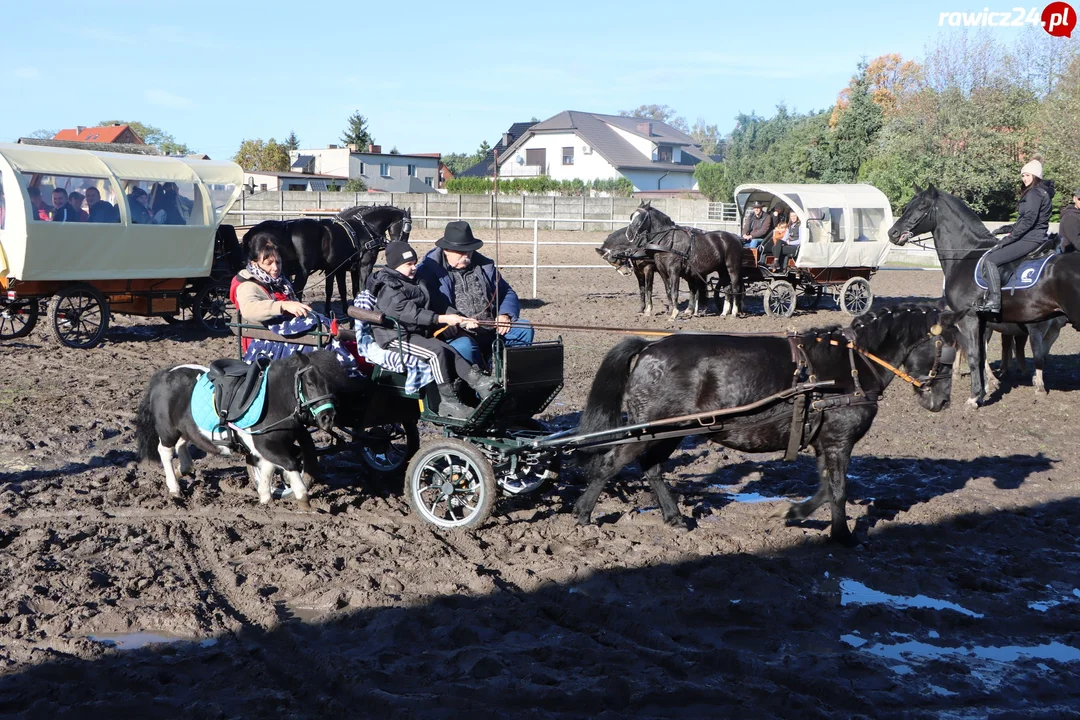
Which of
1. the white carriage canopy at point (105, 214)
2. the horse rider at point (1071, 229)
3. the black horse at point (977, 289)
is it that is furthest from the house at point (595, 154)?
the horse rider at point (1071, 229)

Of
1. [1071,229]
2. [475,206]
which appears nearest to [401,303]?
[1071,229]

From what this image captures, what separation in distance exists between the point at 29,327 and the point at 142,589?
28.2 feet

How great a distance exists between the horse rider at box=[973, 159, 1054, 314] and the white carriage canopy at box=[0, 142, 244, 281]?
9.95m

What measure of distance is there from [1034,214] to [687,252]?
23.2ft

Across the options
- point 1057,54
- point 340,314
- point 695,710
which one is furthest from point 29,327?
point 1057,54

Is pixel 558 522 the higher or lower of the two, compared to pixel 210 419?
lower

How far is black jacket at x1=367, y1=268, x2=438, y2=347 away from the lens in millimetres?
6027

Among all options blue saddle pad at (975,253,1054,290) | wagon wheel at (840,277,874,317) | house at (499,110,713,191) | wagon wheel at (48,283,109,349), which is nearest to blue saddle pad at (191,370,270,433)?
wagon wheel at (48,283,109,349)

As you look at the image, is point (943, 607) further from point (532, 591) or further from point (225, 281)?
point (225, 281)

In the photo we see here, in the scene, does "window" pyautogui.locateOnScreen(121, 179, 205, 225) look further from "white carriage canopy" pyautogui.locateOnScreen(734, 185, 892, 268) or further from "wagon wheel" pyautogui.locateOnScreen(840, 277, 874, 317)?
"wagon wheel" pyautogui.locateOnScreen(840, 277, 874, 317)

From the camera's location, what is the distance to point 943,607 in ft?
16.3

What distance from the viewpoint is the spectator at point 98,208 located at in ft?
39.1

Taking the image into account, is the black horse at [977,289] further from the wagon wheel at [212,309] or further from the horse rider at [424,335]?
the wagon wheel at [212,309]

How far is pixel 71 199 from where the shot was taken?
11734 mm
